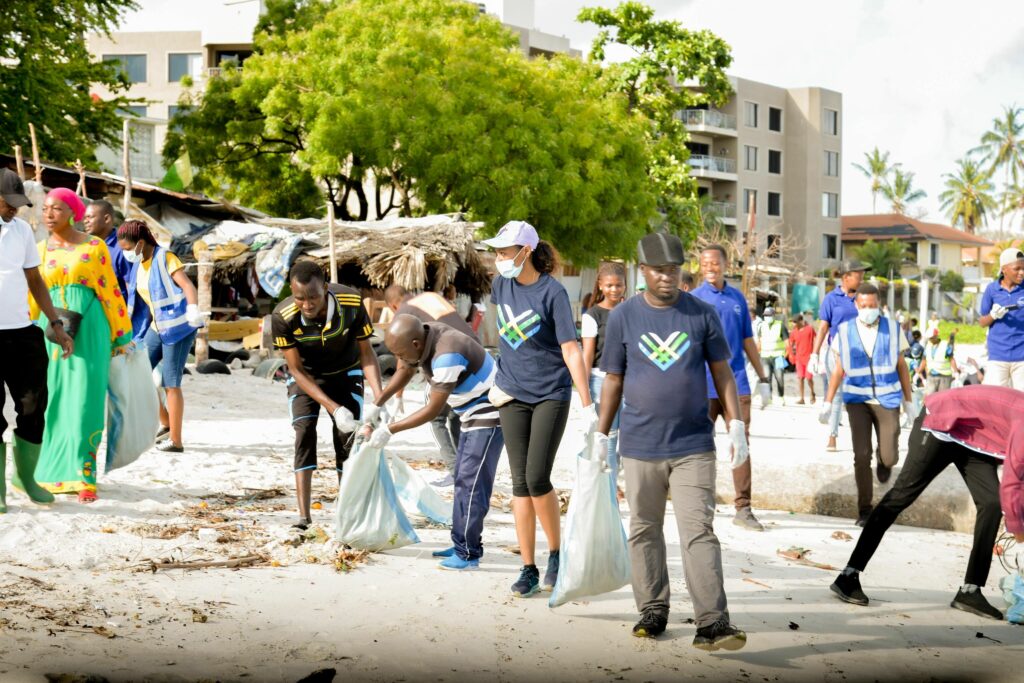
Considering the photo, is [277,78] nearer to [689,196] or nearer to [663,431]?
[689,196]

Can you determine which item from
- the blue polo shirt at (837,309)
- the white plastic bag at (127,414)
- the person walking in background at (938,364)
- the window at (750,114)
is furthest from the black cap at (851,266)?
the window at (750,114)

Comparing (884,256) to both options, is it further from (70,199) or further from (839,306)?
(70,199)

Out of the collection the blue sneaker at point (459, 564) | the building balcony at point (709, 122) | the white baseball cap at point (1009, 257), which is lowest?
the blue sneaker at point (459, 564)

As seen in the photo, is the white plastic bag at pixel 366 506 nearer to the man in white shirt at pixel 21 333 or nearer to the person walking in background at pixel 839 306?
the man in white shirt at pixel 21 333

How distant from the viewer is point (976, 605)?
603 cm

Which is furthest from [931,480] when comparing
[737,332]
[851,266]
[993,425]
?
Result: [851,266]

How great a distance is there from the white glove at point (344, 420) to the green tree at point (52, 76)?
68.9ft

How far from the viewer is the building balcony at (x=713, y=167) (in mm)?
61812

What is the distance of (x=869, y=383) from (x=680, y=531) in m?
3.55

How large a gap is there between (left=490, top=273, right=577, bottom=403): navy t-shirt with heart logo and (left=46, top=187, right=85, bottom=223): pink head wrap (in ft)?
10.5

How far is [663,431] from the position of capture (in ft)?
17.0

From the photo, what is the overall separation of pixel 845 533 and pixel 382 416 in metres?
3.41

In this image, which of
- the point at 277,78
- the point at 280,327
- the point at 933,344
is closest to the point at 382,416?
the point at 280,327

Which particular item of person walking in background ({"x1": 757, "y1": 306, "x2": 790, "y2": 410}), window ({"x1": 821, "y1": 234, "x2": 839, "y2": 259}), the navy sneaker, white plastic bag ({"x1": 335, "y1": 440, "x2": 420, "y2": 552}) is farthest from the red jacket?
window ({"x1": 821, "y1": 234, "x2": 839, "y2": 259})
